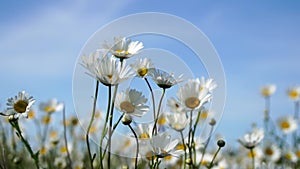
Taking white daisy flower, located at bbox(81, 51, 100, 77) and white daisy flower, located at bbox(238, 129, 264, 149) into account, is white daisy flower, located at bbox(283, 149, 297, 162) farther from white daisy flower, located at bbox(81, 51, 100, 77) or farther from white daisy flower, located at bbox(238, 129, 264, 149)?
white daisy flower, located at bbox(81, 51, 100, 77)

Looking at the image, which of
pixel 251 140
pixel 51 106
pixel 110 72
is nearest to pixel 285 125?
pixel 51 106

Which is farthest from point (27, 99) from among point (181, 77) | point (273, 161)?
point (273, 161)

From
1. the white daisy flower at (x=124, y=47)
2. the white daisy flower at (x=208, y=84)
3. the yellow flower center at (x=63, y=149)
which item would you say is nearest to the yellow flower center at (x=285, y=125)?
the yellow flower center at (x=63, y=149)

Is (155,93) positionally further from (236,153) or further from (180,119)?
(236,153)

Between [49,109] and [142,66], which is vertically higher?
[142,66]

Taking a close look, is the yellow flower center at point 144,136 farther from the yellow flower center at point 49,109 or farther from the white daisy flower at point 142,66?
the yellow flower center at point 49,109

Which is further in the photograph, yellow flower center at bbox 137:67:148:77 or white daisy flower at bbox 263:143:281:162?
white daisy flower at bbox 263:143:281:162

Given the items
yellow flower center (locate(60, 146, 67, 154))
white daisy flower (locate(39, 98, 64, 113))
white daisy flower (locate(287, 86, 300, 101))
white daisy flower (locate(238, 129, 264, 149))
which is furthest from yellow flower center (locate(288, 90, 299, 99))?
white daisy flower (locate(238, 129, 264, 149))

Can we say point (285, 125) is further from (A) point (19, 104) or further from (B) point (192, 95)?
(A) point (19, 104)
